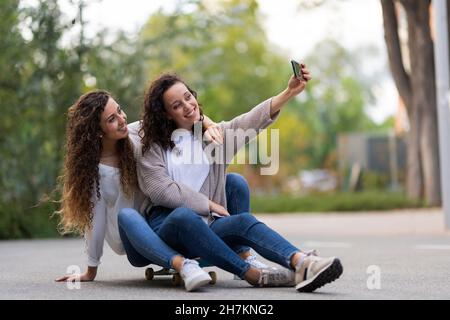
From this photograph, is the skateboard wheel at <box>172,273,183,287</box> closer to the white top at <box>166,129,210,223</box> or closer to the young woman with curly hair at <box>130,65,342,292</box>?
the young woman with curly hair at <box>130,65,342,292</box>

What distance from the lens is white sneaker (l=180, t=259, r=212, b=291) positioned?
5.62m

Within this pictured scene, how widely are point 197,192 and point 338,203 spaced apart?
1632 cm

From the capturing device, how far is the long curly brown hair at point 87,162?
618 cm

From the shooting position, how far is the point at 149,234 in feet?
19.3

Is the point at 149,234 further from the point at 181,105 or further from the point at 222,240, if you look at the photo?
the point at 181,105

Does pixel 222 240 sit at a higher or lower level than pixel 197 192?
lower

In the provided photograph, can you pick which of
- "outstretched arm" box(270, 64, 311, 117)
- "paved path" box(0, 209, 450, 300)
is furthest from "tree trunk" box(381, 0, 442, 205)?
"outstretched arm" box(270, 64, 311, 117)

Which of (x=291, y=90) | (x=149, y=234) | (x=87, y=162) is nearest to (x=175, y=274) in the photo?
(x=149, y=234)

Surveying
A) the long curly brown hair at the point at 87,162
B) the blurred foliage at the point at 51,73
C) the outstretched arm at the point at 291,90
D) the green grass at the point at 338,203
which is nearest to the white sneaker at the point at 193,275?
the long curly brown hair at the point at 87,162

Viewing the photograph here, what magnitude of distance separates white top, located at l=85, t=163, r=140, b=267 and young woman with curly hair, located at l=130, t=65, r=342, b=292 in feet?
0.64

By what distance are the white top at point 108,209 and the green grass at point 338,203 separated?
15.3m

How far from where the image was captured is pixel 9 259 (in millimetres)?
→ 9031
